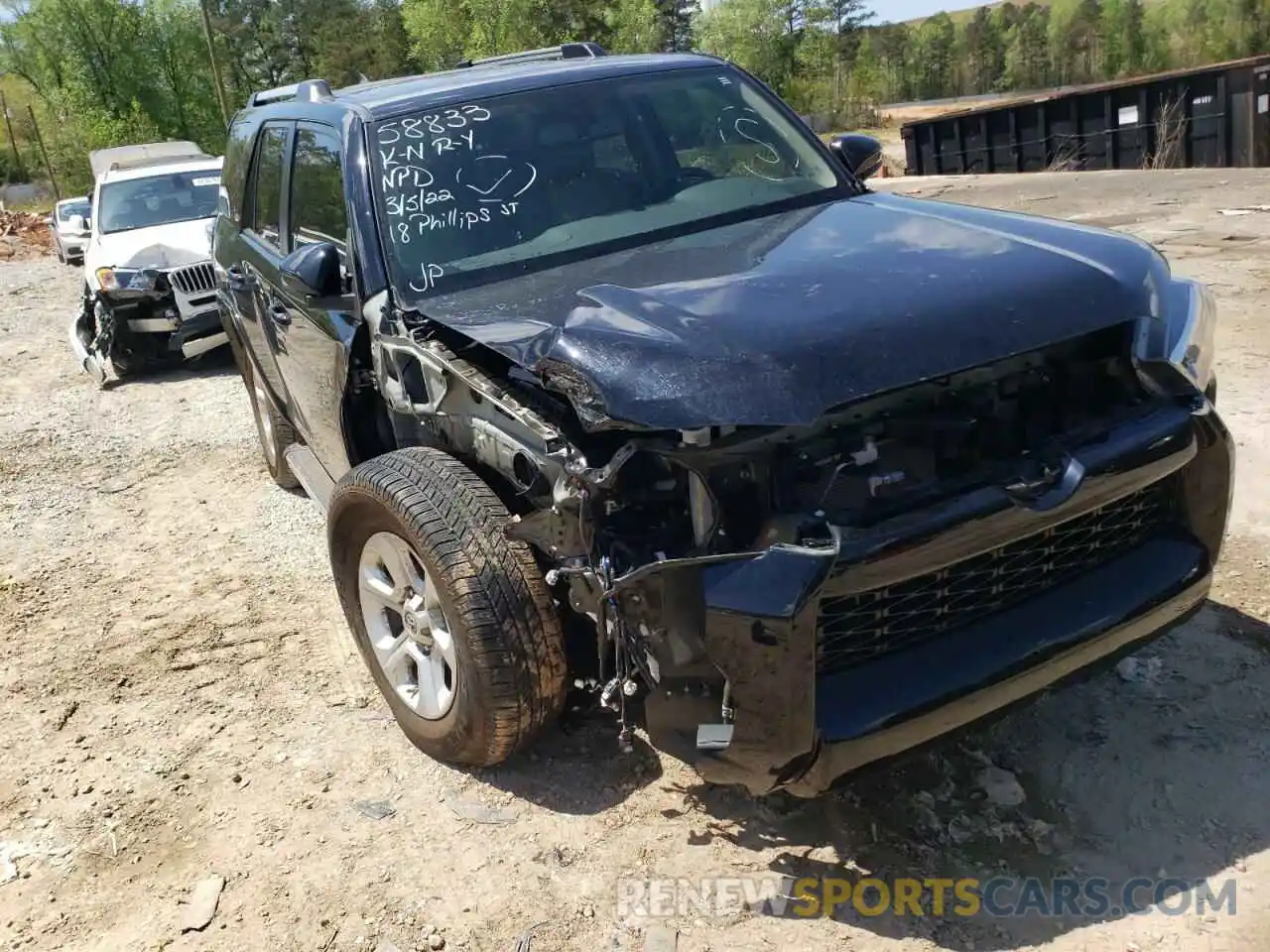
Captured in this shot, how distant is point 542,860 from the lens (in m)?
2.88

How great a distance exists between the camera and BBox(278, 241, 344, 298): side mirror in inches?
136

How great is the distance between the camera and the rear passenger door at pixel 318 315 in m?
3.65

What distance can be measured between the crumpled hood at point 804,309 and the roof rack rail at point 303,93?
1645 millimetres

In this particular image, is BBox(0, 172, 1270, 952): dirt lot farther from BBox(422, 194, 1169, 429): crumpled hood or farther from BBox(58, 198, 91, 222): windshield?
BBox(58, 198, 91, 222): windshield

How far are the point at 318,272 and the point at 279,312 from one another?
1082 mm

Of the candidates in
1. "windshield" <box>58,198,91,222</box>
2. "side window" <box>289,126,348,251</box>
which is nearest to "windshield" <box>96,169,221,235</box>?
"side window" <box>289,126,348,251</box>

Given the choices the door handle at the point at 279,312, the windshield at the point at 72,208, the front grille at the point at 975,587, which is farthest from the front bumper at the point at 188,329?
the windshield at the point at 72,208

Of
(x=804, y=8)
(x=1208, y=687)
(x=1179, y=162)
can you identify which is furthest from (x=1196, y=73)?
(x=804, y=8)

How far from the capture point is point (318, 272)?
3.44 meters

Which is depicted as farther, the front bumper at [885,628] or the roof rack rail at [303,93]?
the roof rack rail at [303,93]

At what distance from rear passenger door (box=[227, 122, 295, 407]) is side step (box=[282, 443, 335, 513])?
0.27 metres

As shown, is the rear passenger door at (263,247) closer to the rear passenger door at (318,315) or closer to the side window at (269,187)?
the side window at (269,187)

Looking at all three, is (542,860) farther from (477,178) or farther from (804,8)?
(804,8)

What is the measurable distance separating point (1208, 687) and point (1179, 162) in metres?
14.3
